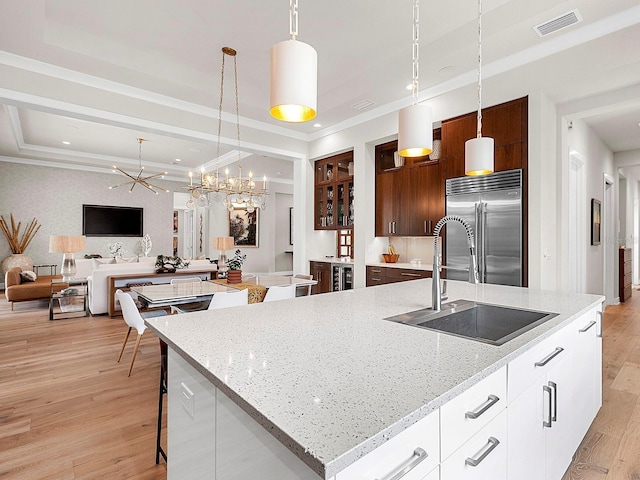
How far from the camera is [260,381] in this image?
900mm

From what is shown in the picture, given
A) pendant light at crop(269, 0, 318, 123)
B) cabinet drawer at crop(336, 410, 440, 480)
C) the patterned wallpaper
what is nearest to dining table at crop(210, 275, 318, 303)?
pendant light at crop(269, 0, 318, 123)

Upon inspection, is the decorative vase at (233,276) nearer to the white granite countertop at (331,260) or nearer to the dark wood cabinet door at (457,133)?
the white granite countertop at (331,260)

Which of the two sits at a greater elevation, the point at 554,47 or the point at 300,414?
the point at 554,47

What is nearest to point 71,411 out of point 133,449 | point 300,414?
point 133,449

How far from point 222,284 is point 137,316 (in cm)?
88

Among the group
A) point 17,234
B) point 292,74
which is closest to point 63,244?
point 17,234

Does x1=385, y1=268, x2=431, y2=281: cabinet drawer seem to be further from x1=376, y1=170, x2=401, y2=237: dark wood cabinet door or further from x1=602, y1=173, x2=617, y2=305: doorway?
x1=602, y1=173, x2=617, y2=305: doorway

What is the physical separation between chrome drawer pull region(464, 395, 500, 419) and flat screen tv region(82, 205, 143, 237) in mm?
9800

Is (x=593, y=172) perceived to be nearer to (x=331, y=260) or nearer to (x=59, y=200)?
(x=331, y=260)

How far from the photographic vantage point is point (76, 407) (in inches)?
98.6

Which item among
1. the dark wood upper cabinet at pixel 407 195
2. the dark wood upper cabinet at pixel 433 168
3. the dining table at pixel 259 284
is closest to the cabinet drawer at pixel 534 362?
the dark wood upper cabinet at pixel 433 168

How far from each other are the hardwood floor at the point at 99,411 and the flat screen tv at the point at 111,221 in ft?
16.4

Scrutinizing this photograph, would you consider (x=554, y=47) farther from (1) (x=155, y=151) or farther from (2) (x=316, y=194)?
(1) (x=155, y=151)

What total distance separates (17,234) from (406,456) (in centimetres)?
977
